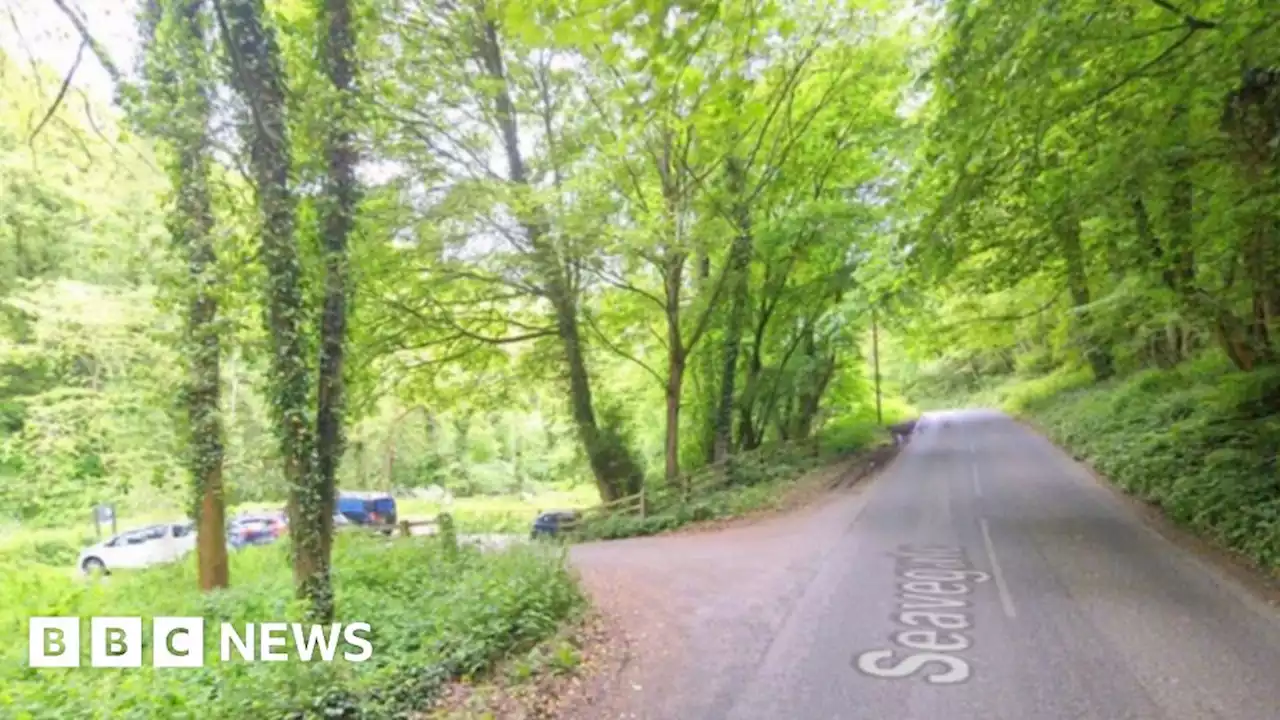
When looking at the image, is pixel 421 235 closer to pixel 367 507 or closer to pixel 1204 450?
pixel 1204 450

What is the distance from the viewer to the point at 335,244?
6.45 meters

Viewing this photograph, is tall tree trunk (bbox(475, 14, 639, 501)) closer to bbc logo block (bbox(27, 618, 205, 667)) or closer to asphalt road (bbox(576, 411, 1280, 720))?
asphalt road (bbox(576, 411, 1280, 720))

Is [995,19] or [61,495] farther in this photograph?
[61,495]

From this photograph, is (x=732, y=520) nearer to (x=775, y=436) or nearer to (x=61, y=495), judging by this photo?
(x=775, y=436)

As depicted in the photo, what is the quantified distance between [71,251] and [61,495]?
7479mm

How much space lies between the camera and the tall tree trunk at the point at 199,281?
224 inches

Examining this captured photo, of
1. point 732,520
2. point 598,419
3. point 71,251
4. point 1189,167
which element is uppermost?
point 71,251

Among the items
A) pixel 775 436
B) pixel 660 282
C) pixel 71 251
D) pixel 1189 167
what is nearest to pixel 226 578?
pixel 660 282

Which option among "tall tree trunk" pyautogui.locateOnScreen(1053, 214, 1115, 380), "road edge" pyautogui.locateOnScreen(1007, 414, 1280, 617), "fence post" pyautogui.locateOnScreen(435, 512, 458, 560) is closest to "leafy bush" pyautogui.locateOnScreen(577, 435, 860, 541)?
"fence post" pyautogui.locateOnScreen(435, 512, 458, 560)

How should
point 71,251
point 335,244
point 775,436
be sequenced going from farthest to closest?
point 775,436
point 71,251
point 335,244

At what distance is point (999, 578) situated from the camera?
798 cm

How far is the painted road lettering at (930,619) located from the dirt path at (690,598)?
1.06m

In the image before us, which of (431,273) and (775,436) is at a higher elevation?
(431,273)

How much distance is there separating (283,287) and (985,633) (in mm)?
6587
